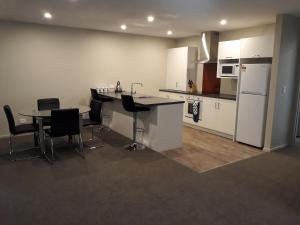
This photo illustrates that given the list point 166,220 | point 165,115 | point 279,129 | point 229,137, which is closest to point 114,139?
point 165,115

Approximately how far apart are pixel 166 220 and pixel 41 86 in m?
4.37

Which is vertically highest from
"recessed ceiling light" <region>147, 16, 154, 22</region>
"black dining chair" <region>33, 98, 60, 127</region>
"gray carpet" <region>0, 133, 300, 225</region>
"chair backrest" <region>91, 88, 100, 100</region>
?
"recessed ceiling light" <region>147, 16, 154, 22</region>

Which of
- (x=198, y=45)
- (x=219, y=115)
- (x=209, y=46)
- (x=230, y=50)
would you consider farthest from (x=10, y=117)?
(x=198, y=45)

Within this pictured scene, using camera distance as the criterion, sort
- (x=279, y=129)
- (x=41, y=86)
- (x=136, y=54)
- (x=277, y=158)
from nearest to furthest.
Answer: (x=277, y=158), (x=279, y=129), (x=41, y=86), (x=136, y=54)

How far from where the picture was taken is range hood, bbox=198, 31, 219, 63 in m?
5.95

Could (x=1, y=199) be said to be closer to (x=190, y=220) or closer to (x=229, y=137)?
(x=190, y=220)

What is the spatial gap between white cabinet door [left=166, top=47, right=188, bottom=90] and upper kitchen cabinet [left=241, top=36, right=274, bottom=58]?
1.84 metres

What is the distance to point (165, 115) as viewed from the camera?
14.5 ft

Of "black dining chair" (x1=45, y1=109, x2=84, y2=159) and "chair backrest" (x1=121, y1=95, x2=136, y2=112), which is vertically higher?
"chair backrest" (x1=121, y1=95, x2=136, y2=112)

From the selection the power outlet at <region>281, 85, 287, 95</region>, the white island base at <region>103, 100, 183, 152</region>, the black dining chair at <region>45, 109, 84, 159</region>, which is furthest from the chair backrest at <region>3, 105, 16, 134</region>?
the power outlet at <region>281, 85, 287, 95</region>

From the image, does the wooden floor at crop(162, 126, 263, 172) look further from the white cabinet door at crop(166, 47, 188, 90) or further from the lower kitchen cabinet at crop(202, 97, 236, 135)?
the white cabinet door at crop(166, 47, 188, 90)

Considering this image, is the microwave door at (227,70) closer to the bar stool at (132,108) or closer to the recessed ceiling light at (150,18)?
the recessed ceiling light at (150,18)

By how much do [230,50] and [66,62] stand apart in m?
3.73

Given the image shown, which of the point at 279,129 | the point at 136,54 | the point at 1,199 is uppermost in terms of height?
the point at 136,54
